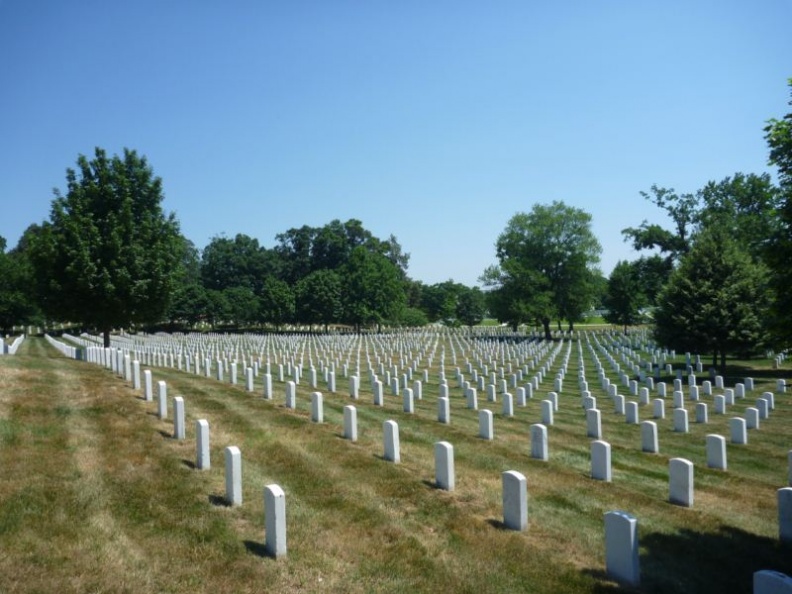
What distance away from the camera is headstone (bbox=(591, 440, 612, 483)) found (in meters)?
8.76

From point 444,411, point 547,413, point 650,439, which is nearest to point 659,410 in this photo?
point 547,413

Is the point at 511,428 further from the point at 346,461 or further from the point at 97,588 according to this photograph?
the point at 97,588

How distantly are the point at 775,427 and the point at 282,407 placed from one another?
12377mm

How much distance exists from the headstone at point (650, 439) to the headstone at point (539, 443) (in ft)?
7.96

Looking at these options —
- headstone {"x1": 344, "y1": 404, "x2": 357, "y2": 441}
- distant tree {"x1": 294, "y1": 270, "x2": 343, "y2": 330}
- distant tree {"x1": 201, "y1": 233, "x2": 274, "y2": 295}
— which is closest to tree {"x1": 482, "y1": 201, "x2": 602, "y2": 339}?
distant tree {"x1": 294, "y1": 270, "x2": 343, "y2": 330}

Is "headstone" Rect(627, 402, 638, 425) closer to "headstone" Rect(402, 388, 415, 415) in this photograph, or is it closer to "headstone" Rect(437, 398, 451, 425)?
"headstone" Rect(437, 398, 451, 425)

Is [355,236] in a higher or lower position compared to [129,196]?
higher

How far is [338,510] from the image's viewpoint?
7023 mm

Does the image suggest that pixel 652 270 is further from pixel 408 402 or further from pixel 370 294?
pixel 408 402

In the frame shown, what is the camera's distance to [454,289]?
117 metres

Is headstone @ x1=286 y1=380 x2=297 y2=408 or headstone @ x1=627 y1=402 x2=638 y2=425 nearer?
headstone @ x1=286 y1=380 x2=297 y2=408

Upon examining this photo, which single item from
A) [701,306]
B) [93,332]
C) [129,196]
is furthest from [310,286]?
[701,306]

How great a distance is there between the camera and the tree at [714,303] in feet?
81.5

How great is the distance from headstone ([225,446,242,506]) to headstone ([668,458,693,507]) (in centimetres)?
583
